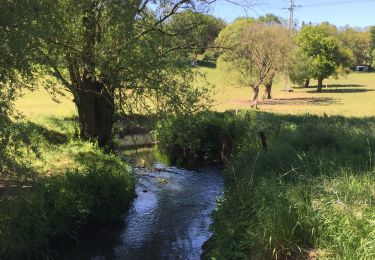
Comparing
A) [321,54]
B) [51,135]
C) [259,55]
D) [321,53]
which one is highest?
[321,53]

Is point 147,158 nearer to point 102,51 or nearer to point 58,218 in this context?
point 102,51

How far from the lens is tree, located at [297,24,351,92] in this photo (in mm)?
62094

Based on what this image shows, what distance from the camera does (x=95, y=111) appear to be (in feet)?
55.8

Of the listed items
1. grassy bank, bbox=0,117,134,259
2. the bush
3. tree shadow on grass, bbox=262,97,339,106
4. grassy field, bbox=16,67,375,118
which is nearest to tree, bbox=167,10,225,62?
grassy bank, bbox=0,117,134,259

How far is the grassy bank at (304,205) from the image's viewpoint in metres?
6.45

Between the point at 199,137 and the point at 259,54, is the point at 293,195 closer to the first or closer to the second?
the point at 199,137

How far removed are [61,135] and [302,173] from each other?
40.4 ft

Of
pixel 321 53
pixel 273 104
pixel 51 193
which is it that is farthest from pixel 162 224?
pixel 321 53

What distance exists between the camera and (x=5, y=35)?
307 inches

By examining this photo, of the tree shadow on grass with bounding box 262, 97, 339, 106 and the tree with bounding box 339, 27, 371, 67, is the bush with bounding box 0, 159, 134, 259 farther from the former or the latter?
the tree with bounding box 339, 27, 371, 67

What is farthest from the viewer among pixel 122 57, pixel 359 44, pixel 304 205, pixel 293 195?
pixel 359 44

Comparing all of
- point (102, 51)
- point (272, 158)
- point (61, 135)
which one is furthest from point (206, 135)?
point (272, 158)

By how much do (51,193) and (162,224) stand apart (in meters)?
3.45

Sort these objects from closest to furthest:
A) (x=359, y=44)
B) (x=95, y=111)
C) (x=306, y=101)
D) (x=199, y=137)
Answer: (x=95, y=111) → (x=199, y=137) → (x=306, y=101) → (x=359, y=44)
